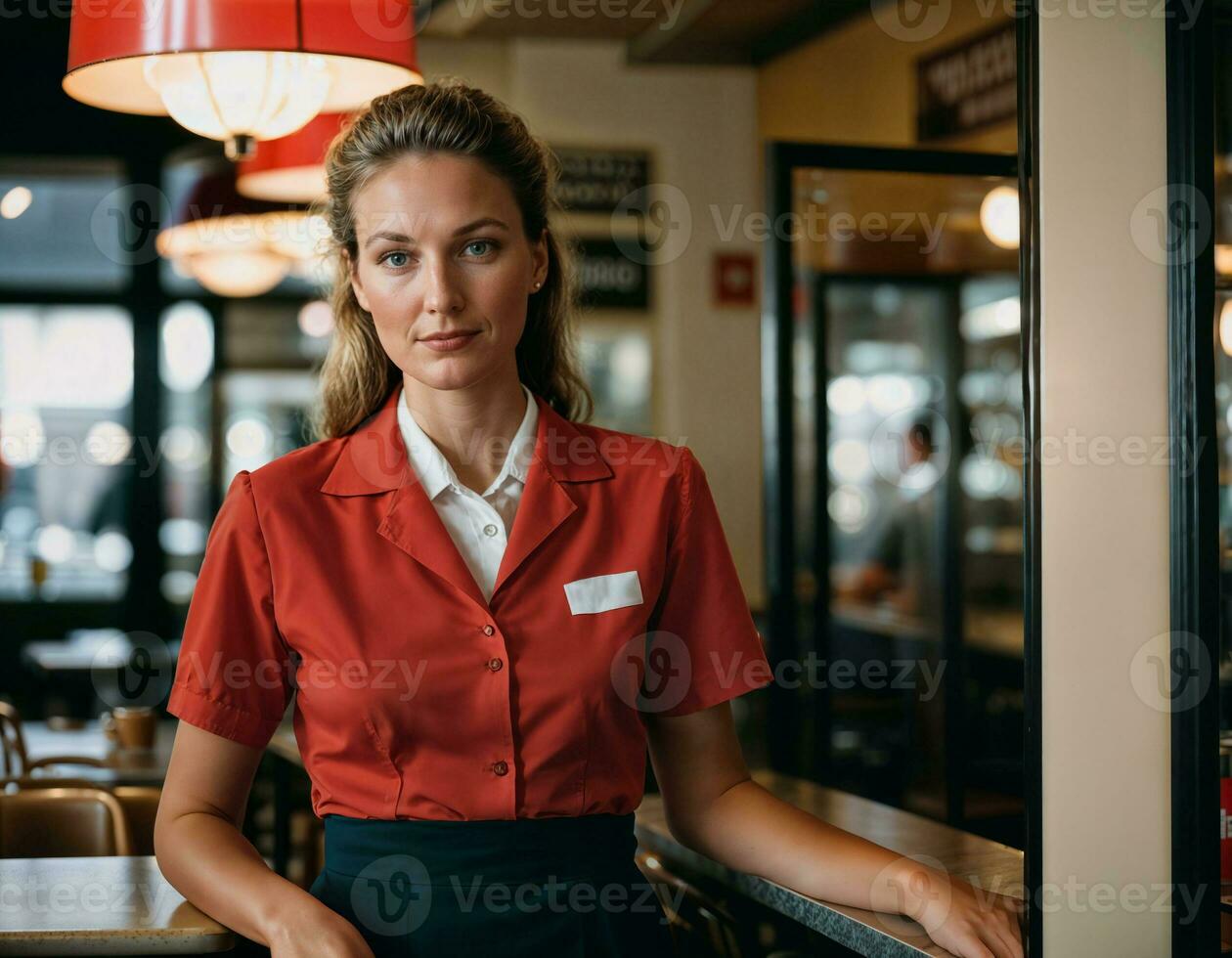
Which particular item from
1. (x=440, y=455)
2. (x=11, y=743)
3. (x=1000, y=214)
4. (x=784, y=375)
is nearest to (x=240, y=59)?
(x=440, y=455)

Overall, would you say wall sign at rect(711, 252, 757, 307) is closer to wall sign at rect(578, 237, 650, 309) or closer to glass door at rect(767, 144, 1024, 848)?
glass door at rect(767, 144, 1024, 848)

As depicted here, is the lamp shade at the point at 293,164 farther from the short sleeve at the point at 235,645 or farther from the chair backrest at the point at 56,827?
the short sleeve at the point at 235,645

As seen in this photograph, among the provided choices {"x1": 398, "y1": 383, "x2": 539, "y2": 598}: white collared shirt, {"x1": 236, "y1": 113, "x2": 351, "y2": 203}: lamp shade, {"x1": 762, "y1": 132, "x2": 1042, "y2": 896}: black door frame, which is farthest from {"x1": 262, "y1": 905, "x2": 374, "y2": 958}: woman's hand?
{"x1": 236, "y1": 113, "x2": 351, "y2": 203}: lamp shade

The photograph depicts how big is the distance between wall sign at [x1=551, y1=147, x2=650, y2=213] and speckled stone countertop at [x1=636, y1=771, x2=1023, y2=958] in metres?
3.99

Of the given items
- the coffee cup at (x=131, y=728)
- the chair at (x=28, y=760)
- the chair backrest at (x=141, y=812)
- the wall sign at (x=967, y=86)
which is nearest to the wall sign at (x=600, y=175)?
the wall sign at (x=967, y=86)

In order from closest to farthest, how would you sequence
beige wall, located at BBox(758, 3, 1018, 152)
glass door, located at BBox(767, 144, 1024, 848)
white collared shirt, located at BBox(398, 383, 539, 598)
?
white collared shirt, located at BBox(398, 383, 539, 598)
glass door, located at BBox(767, 144, 1024, 848)
beige wall, located at BBox(758, 3, 1018, 152)

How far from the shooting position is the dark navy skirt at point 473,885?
1.60m

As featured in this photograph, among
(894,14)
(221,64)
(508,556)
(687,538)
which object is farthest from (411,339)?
(894,14)

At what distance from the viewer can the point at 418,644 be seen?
5.27 ft

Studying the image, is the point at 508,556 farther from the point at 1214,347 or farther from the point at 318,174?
the point at 318,174

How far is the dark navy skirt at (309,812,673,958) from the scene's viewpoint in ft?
5.24

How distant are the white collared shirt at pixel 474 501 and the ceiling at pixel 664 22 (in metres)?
4.05

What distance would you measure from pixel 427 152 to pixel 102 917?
96cm

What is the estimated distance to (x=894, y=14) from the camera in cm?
579
